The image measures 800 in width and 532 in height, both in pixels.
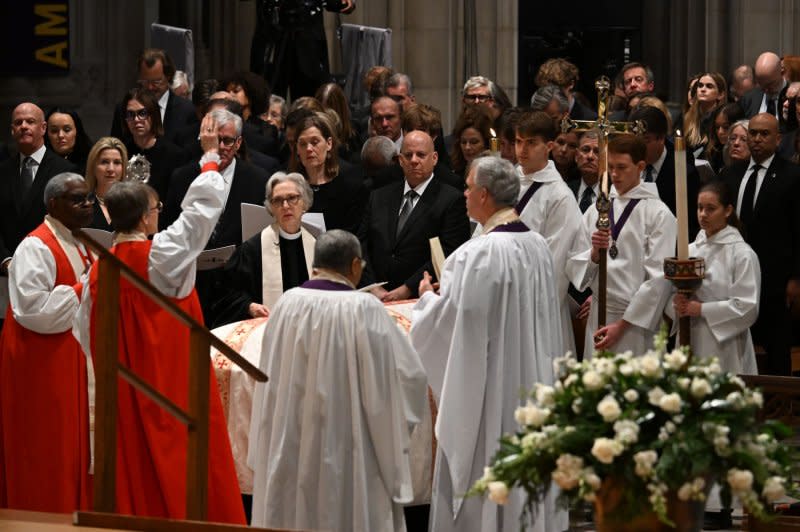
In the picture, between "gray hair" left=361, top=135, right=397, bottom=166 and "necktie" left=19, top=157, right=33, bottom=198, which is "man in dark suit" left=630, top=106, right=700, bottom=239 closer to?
"gray hair" left=361, top=135, right=397, bottom=166

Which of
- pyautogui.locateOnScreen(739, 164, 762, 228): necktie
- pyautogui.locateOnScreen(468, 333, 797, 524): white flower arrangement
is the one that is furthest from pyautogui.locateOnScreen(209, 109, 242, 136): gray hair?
pyautogui.locateOnScreen(468, 333, 797, 524): white flower arrangement

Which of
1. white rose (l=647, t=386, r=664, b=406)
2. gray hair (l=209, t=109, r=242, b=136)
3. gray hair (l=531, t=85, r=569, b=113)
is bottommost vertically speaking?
white rose (l=647, t=386, r=664, b=406)

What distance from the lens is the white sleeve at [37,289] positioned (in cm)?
767

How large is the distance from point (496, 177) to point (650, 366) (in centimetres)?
262

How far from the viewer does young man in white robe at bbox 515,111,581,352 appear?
8.54 metres

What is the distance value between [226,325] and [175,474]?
1.00 metres

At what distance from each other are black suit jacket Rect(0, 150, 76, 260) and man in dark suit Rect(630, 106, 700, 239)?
3.40 meters

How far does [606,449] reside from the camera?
14.9ft

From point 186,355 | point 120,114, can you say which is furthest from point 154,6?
point 186,355

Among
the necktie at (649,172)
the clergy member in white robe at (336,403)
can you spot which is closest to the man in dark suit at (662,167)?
the necktie at (649,172)

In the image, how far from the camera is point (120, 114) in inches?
428

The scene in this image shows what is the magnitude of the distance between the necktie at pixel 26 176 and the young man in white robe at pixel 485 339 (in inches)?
137

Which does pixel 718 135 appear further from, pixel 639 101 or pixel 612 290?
pixel 612 290

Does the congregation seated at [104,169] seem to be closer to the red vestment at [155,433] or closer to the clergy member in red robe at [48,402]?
the clergy member in red robe at [48,402]
